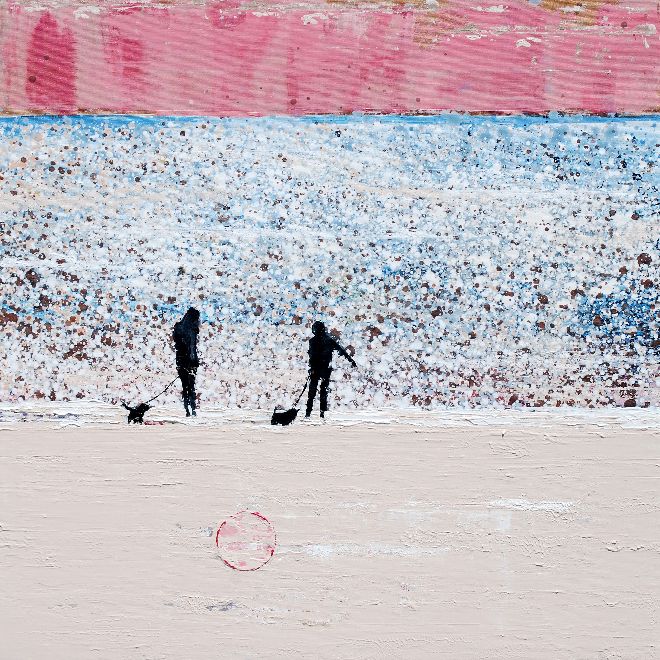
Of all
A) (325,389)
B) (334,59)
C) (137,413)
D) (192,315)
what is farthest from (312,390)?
(334,59)

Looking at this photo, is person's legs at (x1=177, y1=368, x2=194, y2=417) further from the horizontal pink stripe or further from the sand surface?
the horizontal pink stripe

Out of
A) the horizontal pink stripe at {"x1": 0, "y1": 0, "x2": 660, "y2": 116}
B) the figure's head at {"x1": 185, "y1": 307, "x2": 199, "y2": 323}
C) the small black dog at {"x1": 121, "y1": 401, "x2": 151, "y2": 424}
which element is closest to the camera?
the small black dog at {"x1": 121, "y1": 401, "x2": 151, "y2": 424}

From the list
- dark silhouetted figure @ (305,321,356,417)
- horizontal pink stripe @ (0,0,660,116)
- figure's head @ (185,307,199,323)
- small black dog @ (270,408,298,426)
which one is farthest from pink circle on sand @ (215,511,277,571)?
horizontal pink stripe @ (0,0,660,116)

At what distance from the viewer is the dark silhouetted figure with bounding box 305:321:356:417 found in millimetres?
3895

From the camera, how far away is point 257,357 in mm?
4059

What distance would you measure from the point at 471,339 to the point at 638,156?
1333 mm

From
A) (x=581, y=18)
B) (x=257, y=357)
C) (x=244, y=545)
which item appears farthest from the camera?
(x=257, y=357)

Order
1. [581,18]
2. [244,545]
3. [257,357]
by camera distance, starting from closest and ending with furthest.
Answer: [244,545]
[581,18]
[257,357]

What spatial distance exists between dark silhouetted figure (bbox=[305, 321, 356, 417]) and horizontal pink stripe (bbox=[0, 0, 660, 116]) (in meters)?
1.24

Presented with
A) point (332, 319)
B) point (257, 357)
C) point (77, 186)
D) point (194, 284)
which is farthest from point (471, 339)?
point (77, 186)

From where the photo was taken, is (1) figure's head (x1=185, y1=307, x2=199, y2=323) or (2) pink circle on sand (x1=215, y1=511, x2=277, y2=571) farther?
(1) figure's head (x1=185, y1=307, x2=199, y2=323)

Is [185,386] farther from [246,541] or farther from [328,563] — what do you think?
[328,563]

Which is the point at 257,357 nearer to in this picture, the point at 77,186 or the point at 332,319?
the point at 332,319

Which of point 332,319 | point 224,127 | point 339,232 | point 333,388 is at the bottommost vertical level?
point 333,388
